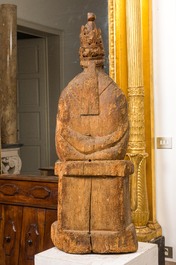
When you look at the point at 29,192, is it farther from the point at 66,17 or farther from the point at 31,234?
the point at 66,17

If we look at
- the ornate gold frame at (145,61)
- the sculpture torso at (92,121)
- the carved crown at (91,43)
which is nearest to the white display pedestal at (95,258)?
the sculpture torso at (92,121)

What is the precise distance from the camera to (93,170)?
264 centimetres

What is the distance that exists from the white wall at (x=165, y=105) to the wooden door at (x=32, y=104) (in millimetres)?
1094

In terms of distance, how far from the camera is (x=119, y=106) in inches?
106

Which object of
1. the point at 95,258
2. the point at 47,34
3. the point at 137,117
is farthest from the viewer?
the point at 47,34

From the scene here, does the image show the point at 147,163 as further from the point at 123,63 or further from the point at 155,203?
the point at 123,63

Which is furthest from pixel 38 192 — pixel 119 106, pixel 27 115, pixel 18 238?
pixel 119 106

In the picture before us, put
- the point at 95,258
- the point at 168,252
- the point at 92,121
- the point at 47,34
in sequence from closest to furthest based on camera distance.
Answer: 1. the point at 95,258
2. the point at 92,121
3. the point at 168,252
4. the point at 47,34

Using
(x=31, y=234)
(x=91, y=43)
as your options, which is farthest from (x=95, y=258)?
(x=31, y=234)

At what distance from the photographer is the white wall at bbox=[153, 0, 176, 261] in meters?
4.14

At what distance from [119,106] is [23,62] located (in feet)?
7.25

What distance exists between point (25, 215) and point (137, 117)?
129cm

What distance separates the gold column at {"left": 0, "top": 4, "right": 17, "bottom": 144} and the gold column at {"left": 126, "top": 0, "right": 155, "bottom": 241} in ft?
3.85

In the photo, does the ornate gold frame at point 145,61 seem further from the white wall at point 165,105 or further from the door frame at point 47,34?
the door frame at point 47,34
